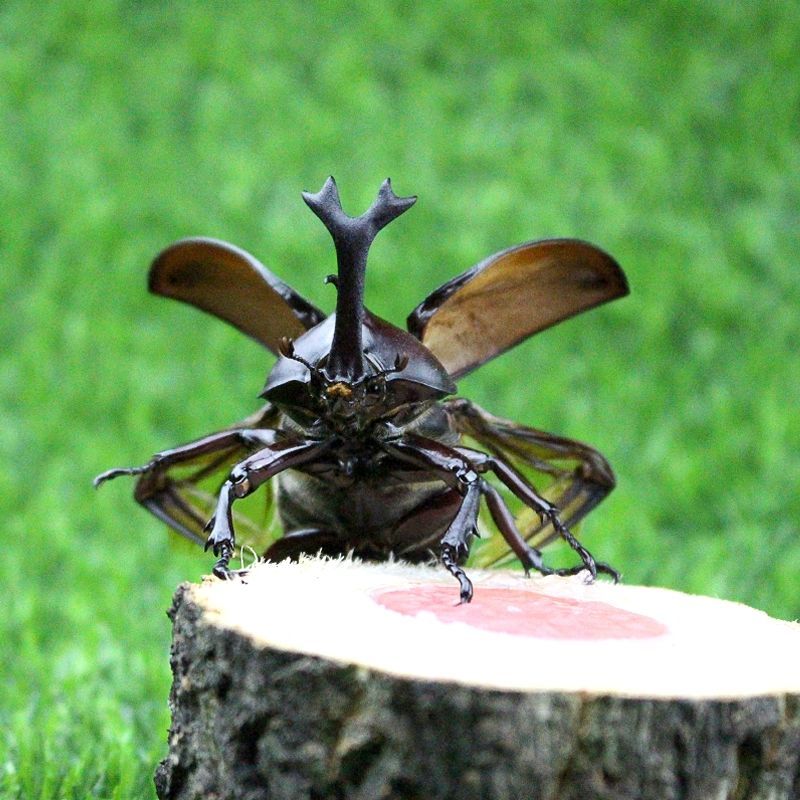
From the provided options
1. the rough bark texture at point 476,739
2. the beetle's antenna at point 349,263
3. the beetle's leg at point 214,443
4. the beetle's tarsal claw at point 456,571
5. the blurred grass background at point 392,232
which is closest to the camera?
the rough bark texture at point 476,739

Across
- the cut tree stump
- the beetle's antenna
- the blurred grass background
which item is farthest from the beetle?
the blurred grass background

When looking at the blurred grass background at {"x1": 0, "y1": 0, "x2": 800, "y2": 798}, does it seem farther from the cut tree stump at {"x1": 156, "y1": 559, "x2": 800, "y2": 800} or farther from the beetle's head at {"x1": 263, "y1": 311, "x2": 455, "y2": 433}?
the cut tree stump at {"x1": 156, "y1": 559, "x2": 800, "y2": 800}

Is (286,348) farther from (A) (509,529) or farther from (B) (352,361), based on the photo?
(A) (509,529)

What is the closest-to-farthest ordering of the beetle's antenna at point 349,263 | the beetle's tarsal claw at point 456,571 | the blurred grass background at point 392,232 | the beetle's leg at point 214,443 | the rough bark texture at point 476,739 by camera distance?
the rough bark texture at point 476,739
the beetle's tarsal claw at point 456,571
the beetle's antenna at point 349,263
the beetle's leg at point 214,443
the blurred grass background at point 392,232

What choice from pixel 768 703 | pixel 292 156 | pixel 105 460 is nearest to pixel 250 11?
pixel 292 156

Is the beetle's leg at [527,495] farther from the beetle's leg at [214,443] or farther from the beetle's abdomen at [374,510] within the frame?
the beetle's leg at [214,443]

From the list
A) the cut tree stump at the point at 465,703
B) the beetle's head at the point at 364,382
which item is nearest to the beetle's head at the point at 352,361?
the beetle's head at the point at 364,382

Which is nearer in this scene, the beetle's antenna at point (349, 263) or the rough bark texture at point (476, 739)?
the rough bark texture at point (476, 739)
